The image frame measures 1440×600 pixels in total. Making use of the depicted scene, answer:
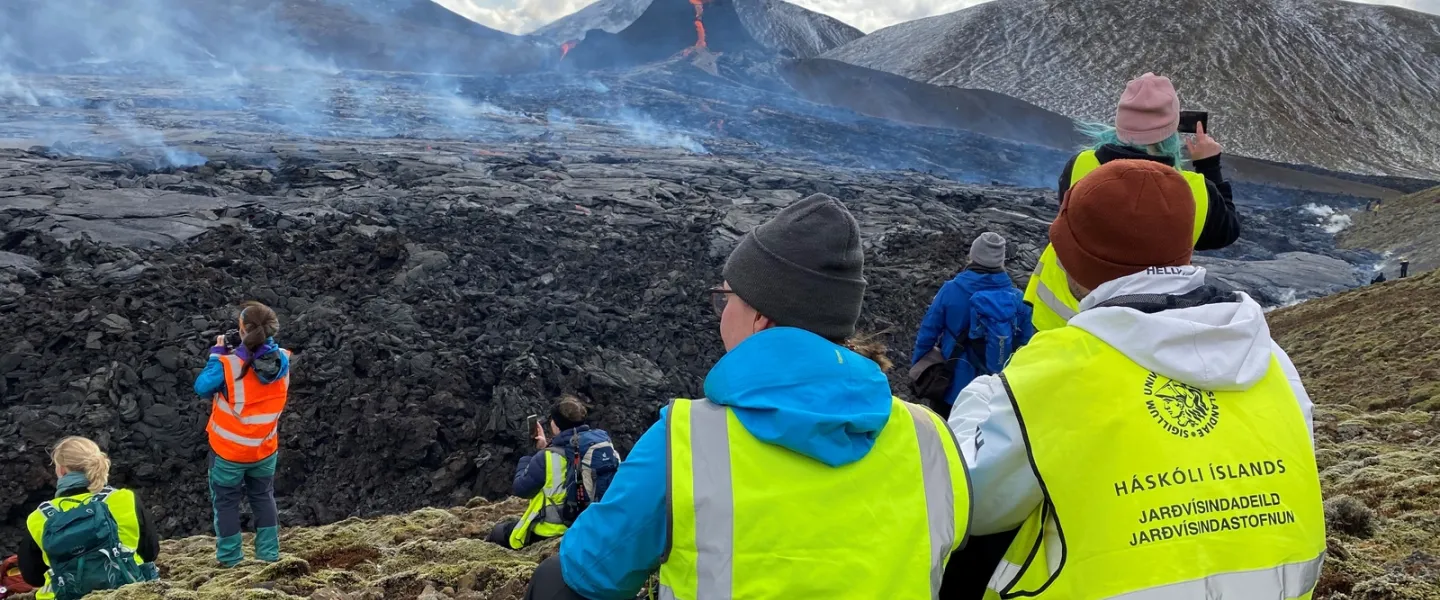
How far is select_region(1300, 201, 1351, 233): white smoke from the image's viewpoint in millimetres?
32125

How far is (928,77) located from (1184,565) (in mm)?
77406

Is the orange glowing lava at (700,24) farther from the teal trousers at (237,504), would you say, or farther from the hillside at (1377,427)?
the teal trousers at (237,504)

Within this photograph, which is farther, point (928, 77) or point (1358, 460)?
point (928, 77)

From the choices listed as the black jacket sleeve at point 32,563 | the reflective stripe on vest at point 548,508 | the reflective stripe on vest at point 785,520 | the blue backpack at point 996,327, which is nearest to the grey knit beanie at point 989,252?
the blue backpack at point 996,327

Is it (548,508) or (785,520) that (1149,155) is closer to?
(785,520)

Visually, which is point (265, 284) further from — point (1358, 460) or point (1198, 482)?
point (1198, 482)

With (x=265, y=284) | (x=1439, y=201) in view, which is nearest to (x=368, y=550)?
(x=265, y=284)

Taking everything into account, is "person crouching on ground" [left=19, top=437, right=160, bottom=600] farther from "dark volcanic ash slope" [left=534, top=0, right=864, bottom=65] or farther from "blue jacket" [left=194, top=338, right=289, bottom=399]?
"dark volcanic ash slope" [left=534, top=0, right=864, bottom=65]

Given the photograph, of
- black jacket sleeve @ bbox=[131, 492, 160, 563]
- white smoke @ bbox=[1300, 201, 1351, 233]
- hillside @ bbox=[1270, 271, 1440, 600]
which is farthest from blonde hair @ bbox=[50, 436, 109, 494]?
white smoke @ bbox=[1300, 201, 1351, 233]

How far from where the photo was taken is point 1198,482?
1.78 metres

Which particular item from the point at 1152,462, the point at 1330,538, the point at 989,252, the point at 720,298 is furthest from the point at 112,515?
the point at 1330,538

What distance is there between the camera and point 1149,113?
325 cm

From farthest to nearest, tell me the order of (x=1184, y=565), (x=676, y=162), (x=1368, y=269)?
(x=676, y=162)
(x=1368, y=269)
(x=1184, y=565)

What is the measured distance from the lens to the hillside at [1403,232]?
915 inches
